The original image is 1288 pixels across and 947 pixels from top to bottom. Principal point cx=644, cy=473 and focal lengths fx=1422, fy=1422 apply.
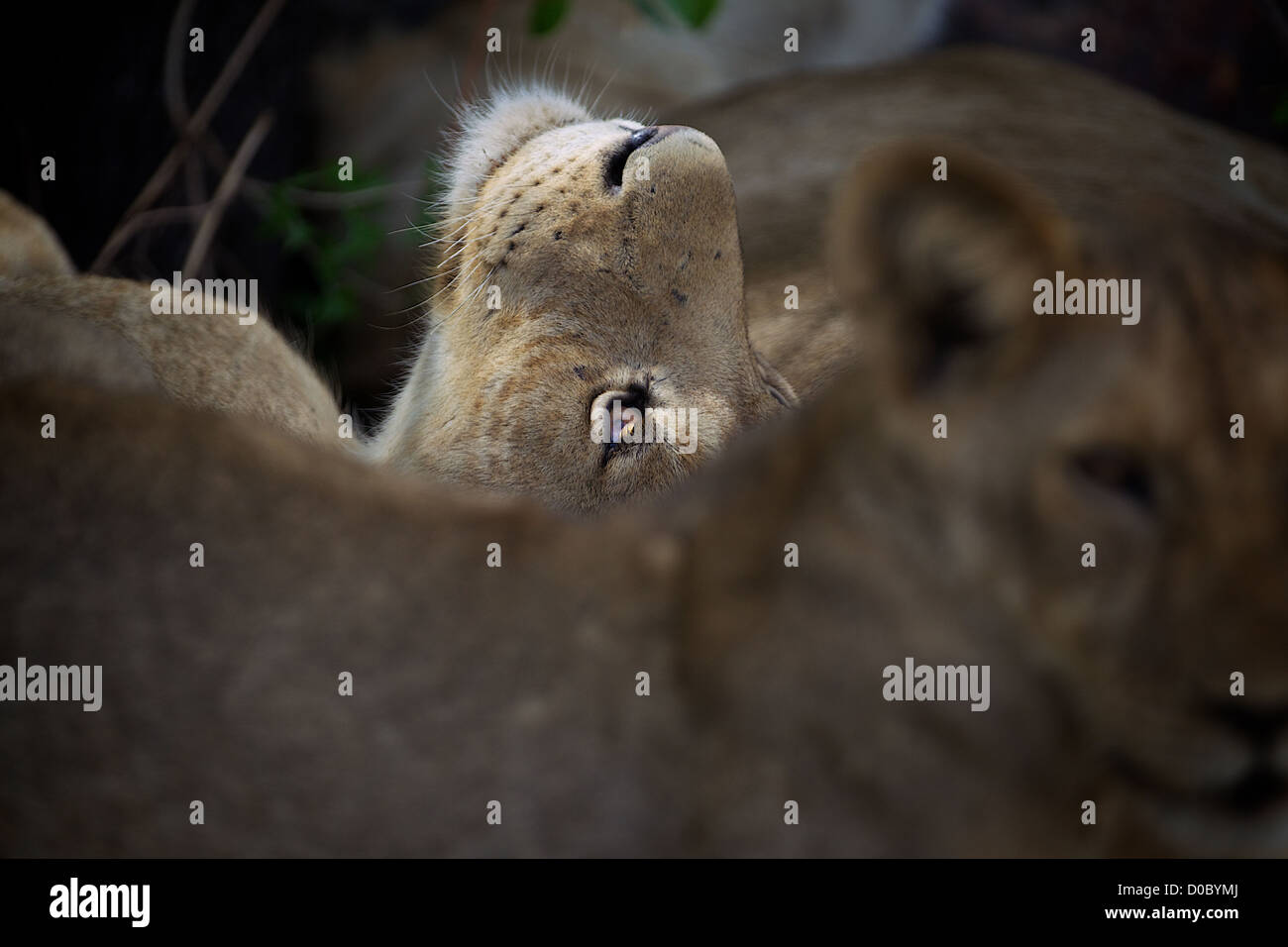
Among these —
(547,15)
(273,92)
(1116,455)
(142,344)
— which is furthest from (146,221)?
(1116,455)

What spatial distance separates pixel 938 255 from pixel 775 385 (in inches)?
49.5

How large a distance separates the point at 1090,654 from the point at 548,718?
1.97 feet

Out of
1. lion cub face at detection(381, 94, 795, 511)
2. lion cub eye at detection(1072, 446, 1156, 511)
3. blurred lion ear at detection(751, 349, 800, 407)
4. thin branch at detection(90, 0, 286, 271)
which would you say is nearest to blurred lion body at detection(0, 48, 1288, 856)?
lion cub eye at detection(1072, 446, 1156, 511)

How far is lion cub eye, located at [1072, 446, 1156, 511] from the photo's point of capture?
4.51ft

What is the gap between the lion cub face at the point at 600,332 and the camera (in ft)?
7.79

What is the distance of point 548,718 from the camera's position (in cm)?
Result: 163

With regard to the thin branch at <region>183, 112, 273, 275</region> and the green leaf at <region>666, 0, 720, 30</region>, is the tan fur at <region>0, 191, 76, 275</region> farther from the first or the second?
the green leaf at <region>666, 0, 720, 30</region>

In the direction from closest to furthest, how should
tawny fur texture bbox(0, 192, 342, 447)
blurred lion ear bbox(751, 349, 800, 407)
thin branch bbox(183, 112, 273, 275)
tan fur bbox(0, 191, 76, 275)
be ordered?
1. tawny fur texture bbox(0, 192, 342, 447)
2. blurred lion ear bbox(751, 349, 800, 407)
3. tan fur bbox(0, 191, 76, 275)
4. thin branch bbox(183, 112, 273, 275)

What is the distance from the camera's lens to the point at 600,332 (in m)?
2.43

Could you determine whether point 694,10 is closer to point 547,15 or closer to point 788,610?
point 547,15

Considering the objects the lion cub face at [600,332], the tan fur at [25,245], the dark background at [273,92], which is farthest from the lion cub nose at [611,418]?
the tan fur at [25,245]

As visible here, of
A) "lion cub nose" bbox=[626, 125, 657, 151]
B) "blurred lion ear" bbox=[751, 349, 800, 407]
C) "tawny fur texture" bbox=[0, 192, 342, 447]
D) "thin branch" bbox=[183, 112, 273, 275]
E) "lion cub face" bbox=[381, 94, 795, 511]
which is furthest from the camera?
"thin branch" bbox=[183, 112, 273, 275]
